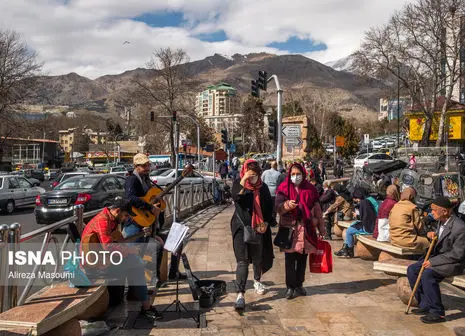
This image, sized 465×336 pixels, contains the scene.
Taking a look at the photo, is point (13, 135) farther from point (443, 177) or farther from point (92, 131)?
point (92, 131)

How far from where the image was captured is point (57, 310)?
14.4 ft

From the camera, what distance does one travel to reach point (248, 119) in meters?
65.7

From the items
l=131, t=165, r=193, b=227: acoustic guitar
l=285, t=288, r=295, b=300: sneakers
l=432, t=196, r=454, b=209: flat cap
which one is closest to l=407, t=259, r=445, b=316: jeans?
l=432, t=196, r=454, b=209: flat cap

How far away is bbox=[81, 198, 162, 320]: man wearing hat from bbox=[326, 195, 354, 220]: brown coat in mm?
6365

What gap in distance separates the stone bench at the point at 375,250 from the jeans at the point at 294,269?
159 cm

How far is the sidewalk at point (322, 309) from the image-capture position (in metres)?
5.09

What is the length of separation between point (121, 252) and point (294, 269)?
2250 mm

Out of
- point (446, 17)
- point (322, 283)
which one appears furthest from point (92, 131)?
point (322, 283)

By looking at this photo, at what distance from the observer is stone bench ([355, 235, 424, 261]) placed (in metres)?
6.96

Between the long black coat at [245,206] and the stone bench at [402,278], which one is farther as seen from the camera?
the long black coat at [245,206]

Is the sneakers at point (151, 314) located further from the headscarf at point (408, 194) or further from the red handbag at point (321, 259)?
the headscarf at point (408, 194)

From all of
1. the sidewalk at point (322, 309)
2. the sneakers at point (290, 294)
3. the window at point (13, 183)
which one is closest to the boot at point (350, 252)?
the sidewalk at point (322, 309)

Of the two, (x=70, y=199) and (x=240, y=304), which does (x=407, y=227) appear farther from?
(x=70, y=199)

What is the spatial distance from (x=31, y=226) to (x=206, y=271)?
916cm
